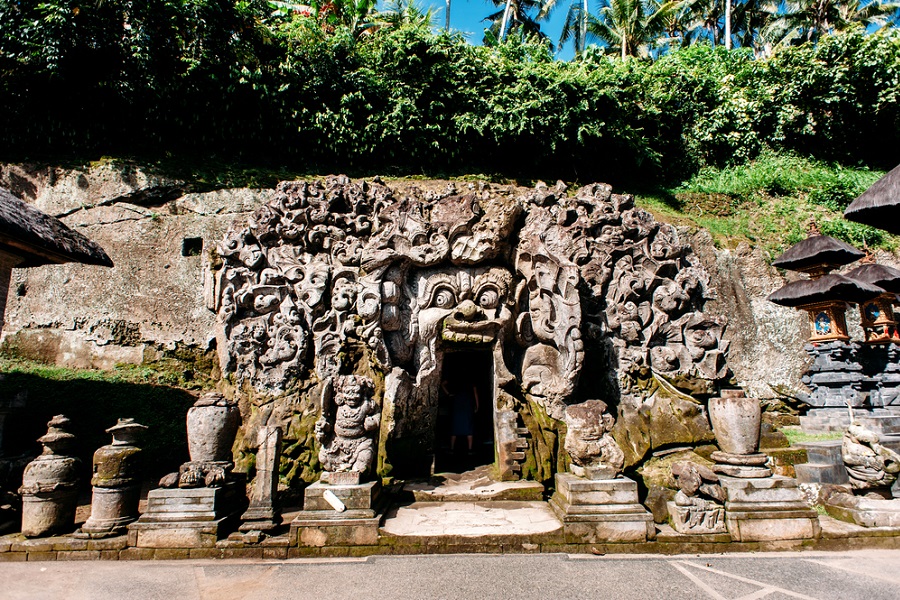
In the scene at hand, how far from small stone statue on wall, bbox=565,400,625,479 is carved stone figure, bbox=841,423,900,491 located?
2.78 metres

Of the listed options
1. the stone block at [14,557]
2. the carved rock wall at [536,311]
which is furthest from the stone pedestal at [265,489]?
the stone block at [14,557]

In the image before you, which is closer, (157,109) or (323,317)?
(323,317)

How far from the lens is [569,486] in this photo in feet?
20.1

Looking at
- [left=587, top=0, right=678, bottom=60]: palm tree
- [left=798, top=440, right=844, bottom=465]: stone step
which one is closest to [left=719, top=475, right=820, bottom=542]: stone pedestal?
[left=798, top=440, right=844, bottom=465]: stone step

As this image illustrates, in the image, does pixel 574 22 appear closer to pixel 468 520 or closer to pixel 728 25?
pixel 728 25

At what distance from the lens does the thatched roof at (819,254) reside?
11148 mm

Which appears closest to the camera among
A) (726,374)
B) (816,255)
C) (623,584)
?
(623,584)

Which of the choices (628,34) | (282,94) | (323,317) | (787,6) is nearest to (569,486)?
(323,317)

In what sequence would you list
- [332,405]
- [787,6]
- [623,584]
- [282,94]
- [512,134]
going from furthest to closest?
1. [787,6]
2. [512,134]
3. [282,94]
4. [332,405]
5. [623,584]

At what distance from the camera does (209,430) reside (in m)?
6.25

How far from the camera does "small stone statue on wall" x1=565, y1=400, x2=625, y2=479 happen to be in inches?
247

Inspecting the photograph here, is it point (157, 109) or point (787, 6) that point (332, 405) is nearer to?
point (157, 109)

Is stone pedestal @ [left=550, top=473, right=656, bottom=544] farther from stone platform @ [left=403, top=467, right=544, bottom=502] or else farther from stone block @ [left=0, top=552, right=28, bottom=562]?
stone block @ [left=0, top=552, right=28, bottom=562]

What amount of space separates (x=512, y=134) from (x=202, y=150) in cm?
965
